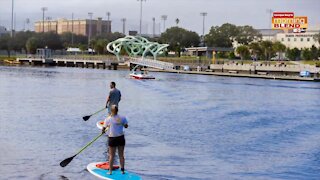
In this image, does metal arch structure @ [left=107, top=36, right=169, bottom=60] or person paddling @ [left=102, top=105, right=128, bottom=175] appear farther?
metal arch structure @ [left=107, top=36, right=169, bottom=60]

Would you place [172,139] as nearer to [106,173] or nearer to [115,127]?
[106,173]

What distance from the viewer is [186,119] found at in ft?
121

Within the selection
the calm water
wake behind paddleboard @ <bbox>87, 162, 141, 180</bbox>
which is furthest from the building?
wake behind paddleboard @ <bbox>87, 162, 141, 180</bbox>

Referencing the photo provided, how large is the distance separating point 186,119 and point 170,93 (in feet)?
77.4

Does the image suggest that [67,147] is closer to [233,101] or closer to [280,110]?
[280,110]

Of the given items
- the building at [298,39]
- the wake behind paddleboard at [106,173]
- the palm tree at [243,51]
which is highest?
the building at [298,39]

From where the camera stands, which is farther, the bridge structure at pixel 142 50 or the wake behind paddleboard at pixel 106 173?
the bridge structure at pixel 142 50

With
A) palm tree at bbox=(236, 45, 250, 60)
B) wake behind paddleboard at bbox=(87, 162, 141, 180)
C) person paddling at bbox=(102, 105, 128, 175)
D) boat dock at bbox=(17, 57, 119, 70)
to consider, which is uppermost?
palm tree at bbox=(236, 45, 250, 60)

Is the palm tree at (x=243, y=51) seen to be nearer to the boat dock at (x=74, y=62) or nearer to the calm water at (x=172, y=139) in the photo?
the boat dock at (x=74, y=62)

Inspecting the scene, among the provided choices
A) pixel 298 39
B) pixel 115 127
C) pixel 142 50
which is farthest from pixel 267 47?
pixel 115 127

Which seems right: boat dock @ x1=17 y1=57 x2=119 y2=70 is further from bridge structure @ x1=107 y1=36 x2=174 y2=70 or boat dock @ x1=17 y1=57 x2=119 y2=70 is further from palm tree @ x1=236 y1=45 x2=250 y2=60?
palm tree @ x1=236 y1=45 x2=250 y2=60

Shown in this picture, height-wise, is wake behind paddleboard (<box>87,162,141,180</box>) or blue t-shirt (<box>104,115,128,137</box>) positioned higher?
blue t-shirt (<box>104,115,128,137</box>)

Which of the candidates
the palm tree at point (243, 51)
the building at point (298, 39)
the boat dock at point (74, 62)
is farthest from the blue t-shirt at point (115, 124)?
the building at point (298, 39)

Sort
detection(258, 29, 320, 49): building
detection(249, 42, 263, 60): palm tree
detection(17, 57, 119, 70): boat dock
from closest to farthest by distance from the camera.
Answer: detection(17, 57, 119, 70): boat dock
detection(249, 42, 263, 60): palm tree
detection(258, 29, 320, 49): building
